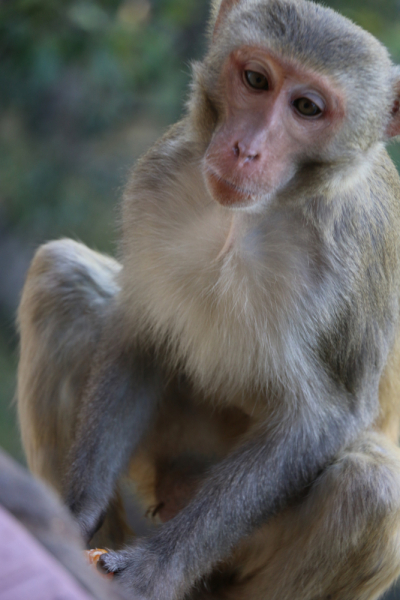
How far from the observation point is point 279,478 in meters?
3.00

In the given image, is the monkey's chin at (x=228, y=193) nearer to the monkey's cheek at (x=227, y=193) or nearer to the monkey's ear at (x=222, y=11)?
the monkey's cheek at (x=227, y=193)

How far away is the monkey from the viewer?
1.15 m

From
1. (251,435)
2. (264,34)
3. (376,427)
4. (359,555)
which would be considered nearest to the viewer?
(264,34)

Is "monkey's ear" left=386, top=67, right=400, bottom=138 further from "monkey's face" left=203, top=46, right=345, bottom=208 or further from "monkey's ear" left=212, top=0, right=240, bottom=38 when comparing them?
"monkey's ear" left=212, top=0, right=240, bottom=38

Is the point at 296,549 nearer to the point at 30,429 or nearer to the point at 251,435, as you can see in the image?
the point at 251,435

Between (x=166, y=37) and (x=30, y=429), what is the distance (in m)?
3.77

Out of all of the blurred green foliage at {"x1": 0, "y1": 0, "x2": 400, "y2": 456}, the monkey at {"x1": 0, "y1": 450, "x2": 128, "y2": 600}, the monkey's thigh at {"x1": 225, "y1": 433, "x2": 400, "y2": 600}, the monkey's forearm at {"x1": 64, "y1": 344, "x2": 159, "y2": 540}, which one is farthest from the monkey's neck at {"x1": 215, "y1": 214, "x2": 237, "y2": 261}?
the blurred green foliage at {"x1": 0, "y1": 0, "x2": 400, "y2": 456}

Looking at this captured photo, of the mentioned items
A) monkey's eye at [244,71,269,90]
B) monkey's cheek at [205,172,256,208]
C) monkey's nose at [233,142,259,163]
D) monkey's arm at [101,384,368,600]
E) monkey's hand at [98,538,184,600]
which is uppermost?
monkey's eye at [244,71,269,90]

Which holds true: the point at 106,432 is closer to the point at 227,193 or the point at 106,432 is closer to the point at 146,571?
the point at 146,571

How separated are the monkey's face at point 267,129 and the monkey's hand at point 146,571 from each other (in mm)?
1335

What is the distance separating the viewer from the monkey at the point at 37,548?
115 centimetres

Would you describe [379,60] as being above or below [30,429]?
above

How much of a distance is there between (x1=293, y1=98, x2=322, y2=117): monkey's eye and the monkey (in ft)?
5.96

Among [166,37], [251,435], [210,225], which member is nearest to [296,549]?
[251,435]
